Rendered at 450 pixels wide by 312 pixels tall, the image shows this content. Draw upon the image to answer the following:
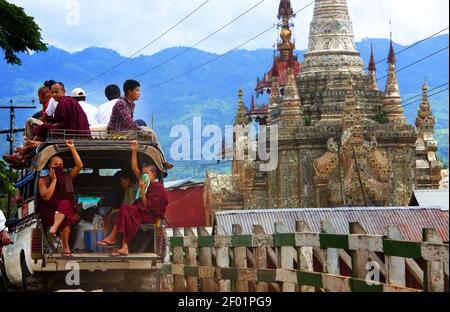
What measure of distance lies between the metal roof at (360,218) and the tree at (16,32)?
17.1ft

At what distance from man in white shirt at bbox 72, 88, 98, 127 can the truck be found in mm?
608

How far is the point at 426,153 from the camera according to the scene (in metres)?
56.2

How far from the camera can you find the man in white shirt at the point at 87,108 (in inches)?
703

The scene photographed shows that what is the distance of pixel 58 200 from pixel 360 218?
38.0ft

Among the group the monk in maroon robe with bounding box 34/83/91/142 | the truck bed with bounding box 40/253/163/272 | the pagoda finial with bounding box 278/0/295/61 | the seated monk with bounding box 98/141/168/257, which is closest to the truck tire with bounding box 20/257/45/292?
the truck bed with bounding box 40/253/163/272

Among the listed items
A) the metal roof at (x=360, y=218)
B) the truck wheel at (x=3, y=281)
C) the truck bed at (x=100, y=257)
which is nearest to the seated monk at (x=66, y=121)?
the truck bed at (x=100, y=257)

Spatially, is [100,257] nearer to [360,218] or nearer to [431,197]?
[360,218]

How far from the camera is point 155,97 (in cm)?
14962

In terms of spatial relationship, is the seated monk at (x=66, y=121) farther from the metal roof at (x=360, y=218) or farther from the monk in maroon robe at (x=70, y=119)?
the metal roof at (x=360, y=218)

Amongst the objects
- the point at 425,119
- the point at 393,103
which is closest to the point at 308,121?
the point at 393,103

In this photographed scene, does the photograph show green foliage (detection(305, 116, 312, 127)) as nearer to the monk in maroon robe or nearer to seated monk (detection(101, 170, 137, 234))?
seated monk (detection(101, 170, 137, 234))

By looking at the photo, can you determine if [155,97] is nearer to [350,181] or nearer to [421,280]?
[350,181]

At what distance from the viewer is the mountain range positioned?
12088 centimetres

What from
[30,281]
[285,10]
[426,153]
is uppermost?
[285,10]
